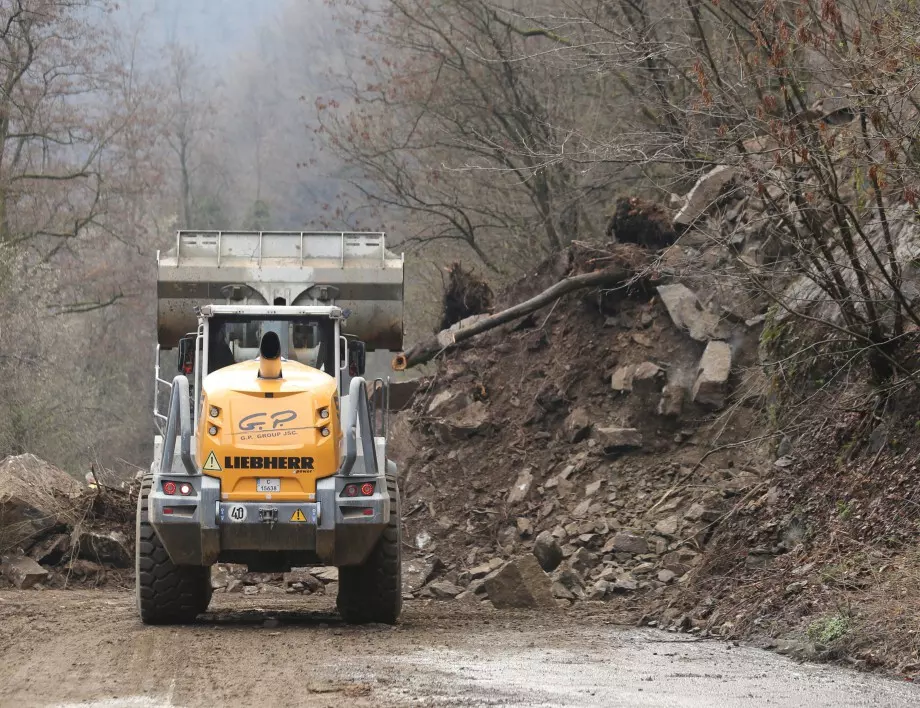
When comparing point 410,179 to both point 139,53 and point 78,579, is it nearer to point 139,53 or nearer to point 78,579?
point 78,579

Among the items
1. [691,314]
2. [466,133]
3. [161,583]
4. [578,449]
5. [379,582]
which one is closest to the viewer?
[161,583]

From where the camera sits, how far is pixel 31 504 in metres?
18.7

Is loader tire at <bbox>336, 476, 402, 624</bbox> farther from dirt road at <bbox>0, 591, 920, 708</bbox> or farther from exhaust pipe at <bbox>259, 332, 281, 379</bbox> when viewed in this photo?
exhaust pipe at <bbox>259, 332, 281, 379</bbox>

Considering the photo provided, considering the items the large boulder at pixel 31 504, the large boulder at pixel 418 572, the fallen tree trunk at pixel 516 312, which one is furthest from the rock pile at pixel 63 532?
the fallen tree trunk at pixel 516 312

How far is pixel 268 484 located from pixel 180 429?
34.8 inches

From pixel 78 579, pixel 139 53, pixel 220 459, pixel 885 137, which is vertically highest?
pixel 139 53

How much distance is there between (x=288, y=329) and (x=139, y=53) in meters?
63.1

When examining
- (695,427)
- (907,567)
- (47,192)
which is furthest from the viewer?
(47,192)

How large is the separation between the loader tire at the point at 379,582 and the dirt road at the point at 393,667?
25cm

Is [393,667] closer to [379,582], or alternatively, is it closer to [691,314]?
[379,582]

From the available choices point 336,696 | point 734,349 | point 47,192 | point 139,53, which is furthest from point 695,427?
point 139,53

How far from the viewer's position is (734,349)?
18.4m

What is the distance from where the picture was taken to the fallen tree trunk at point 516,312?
20.2m

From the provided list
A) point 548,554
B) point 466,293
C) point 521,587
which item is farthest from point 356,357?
point 466,293
